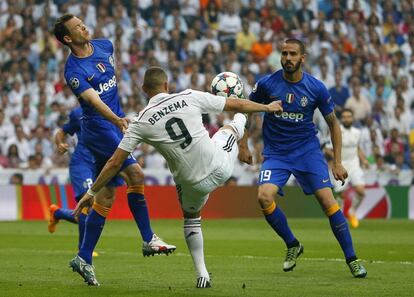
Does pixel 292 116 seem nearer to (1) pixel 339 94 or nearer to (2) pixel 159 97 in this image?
(2) pixel 159 97

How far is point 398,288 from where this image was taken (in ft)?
34.4

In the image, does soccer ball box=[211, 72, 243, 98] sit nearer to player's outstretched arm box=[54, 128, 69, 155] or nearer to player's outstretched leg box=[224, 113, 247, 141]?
player's outstretched leg box=[224, 113, 247, 141]

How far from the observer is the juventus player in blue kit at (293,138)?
40.5 ft

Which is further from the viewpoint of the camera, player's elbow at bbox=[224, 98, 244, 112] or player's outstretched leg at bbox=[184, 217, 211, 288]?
player's outstretched leg at bbox=[184, 217, 211, 288]

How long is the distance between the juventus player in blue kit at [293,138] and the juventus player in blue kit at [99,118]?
1562 millimetres

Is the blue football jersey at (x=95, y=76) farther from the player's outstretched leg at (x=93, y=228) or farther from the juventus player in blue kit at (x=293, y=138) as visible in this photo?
the juventus player in blue kit at (x=293, y=138)

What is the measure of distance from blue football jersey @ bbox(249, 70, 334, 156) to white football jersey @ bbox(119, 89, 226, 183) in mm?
2315

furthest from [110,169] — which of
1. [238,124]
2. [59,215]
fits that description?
[59,215]

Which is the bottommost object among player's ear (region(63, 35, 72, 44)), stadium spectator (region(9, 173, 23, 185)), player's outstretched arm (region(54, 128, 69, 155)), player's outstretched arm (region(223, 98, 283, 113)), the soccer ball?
stadium spectator (region(9, 173, 23, 185))

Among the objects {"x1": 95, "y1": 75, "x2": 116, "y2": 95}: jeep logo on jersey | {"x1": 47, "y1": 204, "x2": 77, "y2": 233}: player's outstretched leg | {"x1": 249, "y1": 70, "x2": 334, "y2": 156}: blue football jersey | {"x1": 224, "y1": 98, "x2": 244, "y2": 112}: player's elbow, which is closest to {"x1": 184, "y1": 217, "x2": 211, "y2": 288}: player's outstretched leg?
{"x1": 224, "y1": 98, "x2": 244, "y2": 112}: player's elbow

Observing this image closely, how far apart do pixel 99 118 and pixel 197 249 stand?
1.97m

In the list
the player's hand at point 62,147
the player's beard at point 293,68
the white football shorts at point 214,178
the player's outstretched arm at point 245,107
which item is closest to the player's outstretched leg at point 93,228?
the white football shorts at point 214,178

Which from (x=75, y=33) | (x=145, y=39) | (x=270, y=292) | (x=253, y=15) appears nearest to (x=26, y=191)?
(x=145, y=39)

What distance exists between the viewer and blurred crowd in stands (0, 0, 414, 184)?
2673cm
